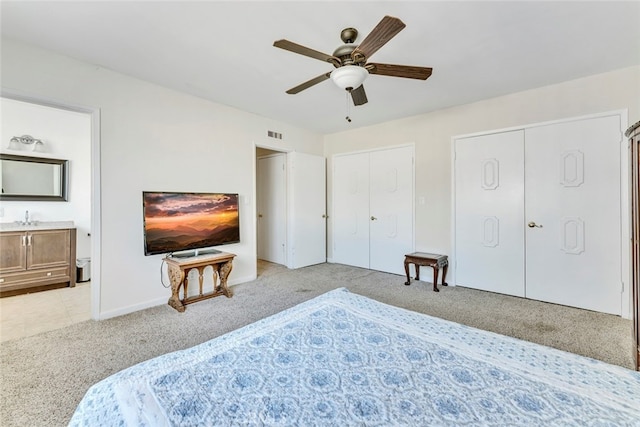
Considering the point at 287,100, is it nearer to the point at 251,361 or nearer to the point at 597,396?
the point at 251,361

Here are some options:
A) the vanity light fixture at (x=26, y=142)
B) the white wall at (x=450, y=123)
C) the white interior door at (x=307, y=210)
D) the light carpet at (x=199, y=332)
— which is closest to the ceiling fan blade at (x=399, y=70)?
the white wall at (x=450, y=123)

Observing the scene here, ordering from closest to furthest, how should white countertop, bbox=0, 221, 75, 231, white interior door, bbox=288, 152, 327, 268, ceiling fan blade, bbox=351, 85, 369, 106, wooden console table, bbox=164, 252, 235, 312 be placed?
1. ceiling fan blade, bbox=351, 85, 369, 106
2. wooden console table, bbox=164, 252, 235, 312
3. white countertop, bbox=0, 221, 75, 231
4. white interior door, bbox=288, 152, 327, 268

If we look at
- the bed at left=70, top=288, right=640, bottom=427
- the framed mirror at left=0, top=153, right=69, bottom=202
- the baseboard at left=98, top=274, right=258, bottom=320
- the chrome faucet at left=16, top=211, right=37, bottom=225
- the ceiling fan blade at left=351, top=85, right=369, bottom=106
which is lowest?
the baseboard at left=98, top=274, right=258, bottom=320

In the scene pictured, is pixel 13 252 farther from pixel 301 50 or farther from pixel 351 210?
pixel 351 210

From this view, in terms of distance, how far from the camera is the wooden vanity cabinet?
3543mm

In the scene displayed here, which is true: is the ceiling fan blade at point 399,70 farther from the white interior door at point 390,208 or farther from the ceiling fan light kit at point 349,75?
the white interior door at point 390,208

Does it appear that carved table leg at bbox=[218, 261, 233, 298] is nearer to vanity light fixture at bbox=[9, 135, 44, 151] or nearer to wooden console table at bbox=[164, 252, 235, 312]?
wooden console table at bbox=[164, 252, 235, 312]

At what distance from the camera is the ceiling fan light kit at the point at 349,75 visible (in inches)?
76.7

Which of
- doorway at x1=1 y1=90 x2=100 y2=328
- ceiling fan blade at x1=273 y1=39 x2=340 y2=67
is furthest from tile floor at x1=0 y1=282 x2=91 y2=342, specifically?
ceiling fan blade at x1=273 y1=39 x2=340 y2=67

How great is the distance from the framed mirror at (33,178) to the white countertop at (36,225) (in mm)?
354

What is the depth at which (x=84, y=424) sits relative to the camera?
0.83 m

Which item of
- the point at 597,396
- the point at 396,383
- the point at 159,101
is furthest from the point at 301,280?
the point at 597,396

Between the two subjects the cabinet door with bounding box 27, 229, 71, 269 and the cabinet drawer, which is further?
the cabinet door with bounding box 27, 229, 71, 269

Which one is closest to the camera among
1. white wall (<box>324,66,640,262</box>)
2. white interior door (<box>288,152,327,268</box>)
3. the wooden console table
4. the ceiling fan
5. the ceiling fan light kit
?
the ceiling fan
